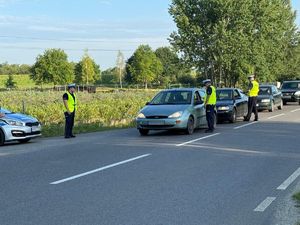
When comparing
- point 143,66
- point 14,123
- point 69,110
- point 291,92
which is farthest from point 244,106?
point 143,66

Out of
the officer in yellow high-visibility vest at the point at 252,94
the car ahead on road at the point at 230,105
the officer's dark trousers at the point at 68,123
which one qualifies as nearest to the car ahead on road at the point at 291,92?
the car ahead on road at the point at 230,105

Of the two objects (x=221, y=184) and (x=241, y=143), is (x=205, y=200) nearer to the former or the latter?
(x=221, y=184)

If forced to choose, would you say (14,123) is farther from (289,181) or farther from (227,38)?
(227,38)

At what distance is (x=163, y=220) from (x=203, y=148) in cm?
663

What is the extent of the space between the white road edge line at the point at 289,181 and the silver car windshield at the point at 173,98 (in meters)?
7.83

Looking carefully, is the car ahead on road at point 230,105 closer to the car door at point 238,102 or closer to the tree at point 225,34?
the car door at point 238,102

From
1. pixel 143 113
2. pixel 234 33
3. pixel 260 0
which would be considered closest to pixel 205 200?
pixel 143 113

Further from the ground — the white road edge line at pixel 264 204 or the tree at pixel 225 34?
the tree at pixel 225 34

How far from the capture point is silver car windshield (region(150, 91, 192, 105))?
1667 centimetres

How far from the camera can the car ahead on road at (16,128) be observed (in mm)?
14836

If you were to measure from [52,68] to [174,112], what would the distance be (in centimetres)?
6597

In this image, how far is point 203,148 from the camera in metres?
12.4

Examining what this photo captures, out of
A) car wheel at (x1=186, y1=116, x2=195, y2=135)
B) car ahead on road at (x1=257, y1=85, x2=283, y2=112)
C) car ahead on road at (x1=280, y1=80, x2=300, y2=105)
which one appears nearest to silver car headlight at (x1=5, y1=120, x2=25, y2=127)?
car wheel at (x1=186, y1=116, x2=195, y2=135)

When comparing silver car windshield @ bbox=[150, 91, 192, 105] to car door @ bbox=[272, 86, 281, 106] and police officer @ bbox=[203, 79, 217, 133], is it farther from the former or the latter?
car door @ bbox=[272, 86, 281, 106]
